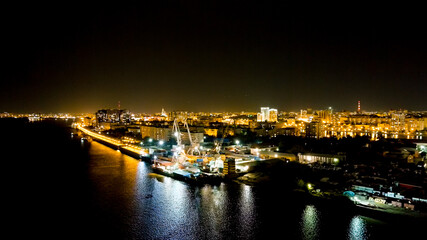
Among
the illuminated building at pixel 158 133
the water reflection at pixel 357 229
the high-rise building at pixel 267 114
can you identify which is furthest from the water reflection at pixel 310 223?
the high-rise building at pixel 267 114

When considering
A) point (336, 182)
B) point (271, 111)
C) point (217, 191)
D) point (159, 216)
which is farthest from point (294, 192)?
point (271, 111)

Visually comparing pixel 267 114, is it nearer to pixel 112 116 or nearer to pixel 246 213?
pixel 112 116

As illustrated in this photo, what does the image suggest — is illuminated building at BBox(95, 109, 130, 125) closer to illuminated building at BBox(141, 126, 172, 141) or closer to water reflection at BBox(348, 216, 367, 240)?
illuminated building at BBox(141, 126, 172, 141)

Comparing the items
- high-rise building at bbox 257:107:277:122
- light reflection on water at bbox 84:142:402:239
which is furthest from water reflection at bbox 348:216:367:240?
high-rise building at bbox 257:107:277:122

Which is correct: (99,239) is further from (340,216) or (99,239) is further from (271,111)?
(271,111)

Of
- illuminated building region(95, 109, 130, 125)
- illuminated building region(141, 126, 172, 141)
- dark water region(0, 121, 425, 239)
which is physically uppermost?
illuminated building region(95, 109, 130, 125)

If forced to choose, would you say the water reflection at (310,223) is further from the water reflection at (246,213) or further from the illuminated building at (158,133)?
the illuminated building at (158,133)

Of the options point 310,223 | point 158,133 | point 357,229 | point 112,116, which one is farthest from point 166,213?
point 112,116
